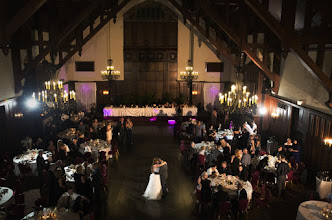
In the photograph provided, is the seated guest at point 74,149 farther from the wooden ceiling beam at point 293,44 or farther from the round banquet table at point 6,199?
the wooden ceiling beam at point 293,44

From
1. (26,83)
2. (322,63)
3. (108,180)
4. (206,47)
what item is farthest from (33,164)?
(206,47)

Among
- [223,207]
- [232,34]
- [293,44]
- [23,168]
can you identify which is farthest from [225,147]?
[23,168]

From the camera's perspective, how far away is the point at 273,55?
45.9 ft

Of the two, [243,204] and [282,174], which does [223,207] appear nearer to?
[243,204]

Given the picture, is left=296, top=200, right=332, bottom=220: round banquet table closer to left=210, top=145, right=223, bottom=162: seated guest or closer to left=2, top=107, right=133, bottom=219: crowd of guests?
left=210, top=145, right=223, bottom=162: seated guest

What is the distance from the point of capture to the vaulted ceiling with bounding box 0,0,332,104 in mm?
8461

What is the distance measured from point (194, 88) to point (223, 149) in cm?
1103

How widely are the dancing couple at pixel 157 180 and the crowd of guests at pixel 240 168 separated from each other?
1.13 m

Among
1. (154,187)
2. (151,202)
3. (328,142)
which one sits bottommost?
(151,202)

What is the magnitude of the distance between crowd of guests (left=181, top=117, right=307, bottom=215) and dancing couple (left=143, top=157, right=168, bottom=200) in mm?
1132

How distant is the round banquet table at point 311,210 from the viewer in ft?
22.5

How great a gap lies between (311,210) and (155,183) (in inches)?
167

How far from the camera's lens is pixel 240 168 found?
9.02 m

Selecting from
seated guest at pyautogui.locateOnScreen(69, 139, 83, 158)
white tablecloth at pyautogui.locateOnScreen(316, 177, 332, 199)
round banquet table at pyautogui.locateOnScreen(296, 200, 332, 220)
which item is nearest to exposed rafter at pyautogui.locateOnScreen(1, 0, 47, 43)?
seated guest at pyautogui.locateOnScreen(69, 139, 83, 158)
